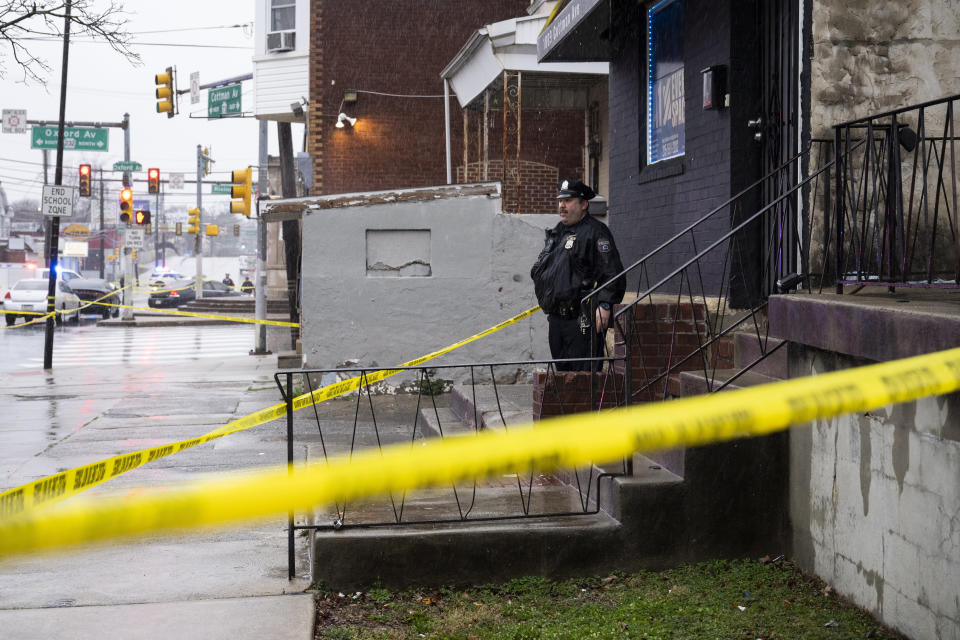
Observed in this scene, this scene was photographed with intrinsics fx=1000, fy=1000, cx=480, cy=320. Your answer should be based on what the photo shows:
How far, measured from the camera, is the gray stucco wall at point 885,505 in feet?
13.2

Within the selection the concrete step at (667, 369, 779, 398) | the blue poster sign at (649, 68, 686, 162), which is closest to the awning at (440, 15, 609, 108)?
the blue poster sign at (649, 68, 686, 162)

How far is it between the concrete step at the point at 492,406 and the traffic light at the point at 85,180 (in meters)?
25.5

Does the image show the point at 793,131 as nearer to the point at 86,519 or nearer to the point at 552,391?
the point at 552,391

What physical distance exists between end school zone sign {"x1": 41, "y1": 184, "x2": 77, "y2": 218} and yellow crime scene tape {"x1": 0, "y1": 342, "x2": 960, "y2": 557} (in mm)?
19112

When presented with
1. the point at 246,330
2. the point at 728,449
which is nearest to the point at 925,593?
the point at 728,449

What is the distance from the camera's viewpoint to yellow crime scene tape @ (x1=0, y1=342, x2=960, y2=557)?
6.11ft

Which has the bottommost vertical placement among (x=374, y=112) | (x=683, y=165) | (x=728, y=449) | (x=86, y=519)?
(x=728, y=449)

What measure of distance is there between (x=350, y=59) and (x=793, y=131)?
17.2 meters

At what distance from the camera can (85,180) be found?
3356 centimetres

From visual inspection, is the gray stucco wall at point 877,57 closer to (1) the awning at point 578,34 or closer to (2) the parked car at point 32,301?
(1) the awning at point 578,34

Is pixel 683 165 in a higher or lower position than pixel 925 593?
higher

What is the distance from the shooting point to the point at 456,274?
13031 mm

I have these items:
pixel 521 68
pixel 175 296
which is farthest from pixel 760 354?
pixel 175 296

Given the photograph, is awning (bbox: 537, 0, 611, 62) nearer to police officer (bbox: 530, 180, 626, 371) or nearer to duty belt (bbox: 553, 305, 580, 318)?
police officer (bbox: 530, 180, 626, 371)
